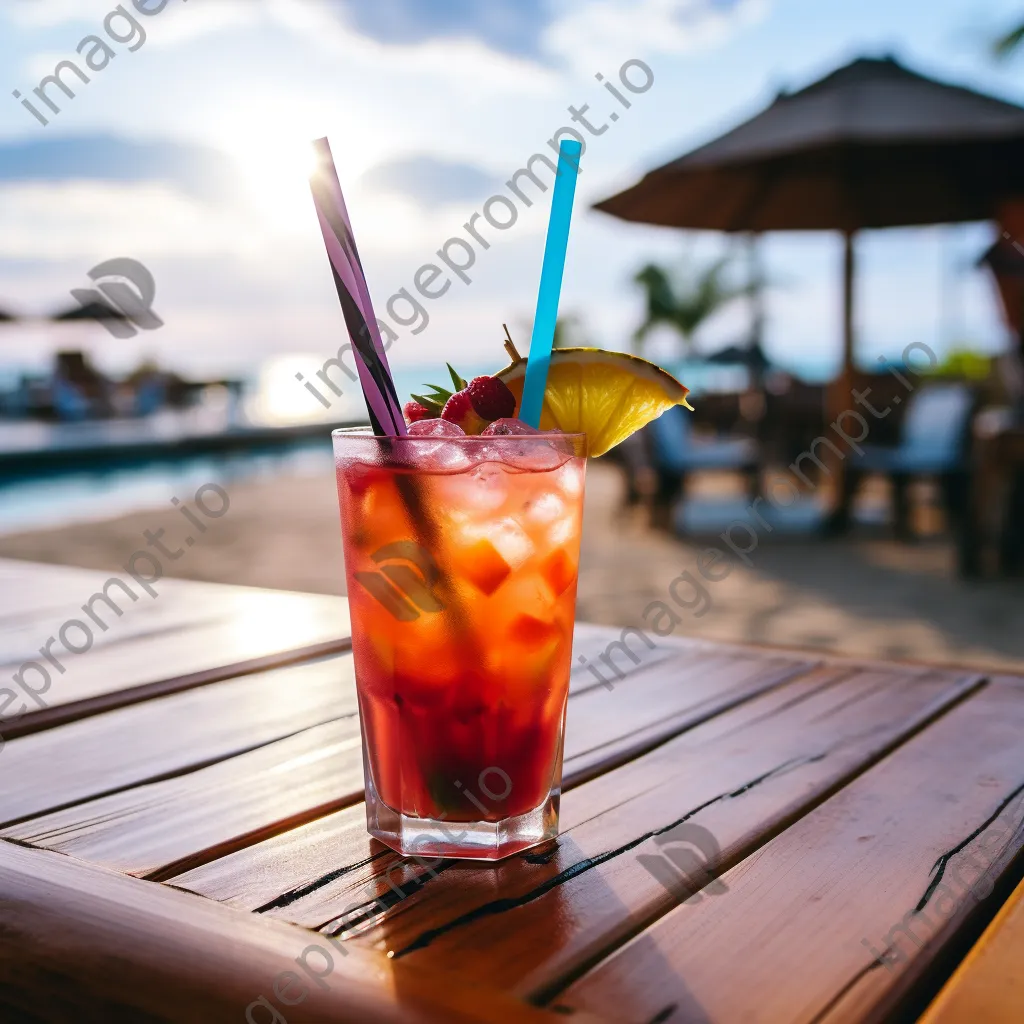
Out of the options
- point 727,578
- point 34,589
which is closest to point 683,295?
point 727,578

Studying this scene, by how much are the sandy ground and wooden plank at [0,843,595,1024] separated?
2732 millimetres

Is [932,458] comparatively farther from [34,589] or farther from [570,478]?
[570,478]

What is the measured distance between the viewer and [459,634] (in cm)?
70

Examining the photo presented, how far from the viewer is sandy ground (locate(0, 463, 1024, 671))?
421cm

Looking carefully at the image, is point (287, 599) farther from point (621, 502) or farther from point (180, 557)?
point (621, 502)

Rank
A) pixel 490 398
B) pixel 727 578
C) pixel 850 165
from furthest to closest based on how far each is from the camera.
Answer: pixel 850 165
pixel 727 578
pixel 490 398

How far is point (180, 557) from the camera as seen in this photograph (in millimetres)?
6195

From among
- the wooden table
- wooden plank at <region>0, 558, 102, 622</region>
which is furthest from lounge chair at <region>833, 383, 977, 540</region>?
the wooden table

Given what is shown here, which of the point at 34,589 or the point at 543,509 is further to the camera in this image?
the point at 34,589

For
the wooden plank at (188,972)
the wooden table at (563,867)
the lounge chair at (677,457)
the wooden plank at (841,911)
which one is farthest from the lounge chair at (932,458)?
the wooden plank at (188,972)

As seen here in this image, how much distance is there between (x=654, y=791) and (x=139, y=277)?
10.3 metres

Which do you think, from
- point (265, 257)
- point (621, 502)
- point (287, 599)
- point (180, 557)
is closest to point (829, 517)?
point (621, 502)

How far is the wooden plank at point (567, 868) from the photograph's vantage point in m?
0.54

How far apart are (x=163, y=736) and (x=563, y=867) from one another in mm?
392
